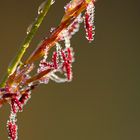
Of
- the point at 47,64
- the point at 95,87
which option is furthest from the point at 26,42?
the point at 95,87

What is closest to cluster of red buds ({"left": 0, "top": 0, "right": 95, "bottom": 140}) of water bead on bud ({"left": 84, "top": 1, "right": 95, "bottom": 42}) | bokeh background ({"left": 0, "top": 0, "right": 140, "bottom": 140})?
water bead on bud ({"left": 84, "top": 1, "right": 95, "bottom": 42})

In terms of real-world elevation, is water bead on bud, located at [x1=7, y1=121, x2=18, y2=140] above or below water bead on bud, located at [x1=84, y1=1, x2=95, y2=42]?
below

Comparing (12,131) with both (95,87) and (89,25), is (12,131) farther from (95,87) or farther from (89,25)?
(95,87)

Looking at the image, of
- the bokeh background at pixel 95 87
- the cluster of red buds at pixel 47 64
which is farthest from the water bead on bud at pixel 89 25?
the bokeh background at pixel 95 87

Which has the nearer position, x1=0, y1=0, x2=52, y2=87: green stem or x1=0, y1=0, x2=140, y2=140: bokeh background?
x1=0, y1=0, x2=52, y2=87: green stem

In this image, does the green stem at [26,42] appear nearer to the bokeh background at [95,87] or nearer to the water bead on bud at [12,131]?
the water bead on bud at [12,131]

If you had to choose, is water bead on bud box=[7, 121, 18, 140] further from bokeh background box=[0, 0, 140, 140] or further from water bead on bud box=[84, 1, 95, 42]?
bokeh background box=[0, 0, 140, 140]

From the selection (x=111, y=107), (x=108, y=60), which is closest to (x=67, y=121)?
(x=111, y=107)

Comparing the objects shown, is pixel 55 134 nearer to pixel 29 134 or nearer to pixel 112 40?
pixel 29 134
